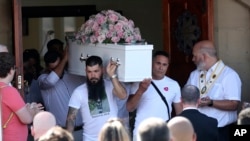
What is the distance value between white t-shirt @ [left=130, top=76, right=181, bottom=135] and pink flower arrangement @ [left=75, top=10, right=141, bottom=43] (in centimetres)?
55

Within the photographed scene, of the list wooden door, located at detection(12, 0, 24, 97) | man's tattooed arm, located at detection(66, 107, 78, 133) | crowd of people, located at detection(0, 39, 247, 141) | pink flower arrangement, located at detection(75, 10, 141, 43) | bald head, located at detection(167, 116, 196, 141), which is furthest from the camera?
wooden door, located at detection(12, 0, 24, 97)

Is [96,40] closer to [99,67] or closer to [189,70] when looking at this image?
[99,67]

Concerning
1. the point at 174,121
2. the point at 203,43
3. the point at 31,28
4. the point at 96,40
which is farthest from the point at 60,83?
the point at 31,28

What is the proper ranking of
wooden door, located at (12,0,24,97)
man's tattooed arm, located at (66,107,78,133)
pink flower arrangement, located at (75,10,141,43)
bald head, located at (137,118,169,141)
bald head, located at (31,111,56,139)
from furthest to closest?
1. wooden door, located at (12,0,24,97)
2. pink flower arrangement, located at (75,10,141,43)
3. man's tattooed arm, located at (66,107,78,133)
4. bald head, located at (31,111,56,139)
5. bald head, located at (137,118,169,141)

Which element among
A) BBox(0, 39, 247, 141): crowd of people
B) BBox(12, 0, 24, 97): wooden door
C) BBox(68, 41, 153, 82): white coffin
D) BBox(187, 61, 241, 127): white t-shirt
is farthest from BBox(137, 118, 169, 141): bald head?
BBox(187, 61, 241, 127): white t-shirt

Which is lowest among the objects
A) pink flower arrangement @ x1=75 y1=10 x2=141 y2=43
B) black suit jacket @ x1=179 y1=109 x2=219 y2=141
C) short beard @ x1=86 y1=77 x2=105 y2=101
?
black suit jacket @ x1=179 y1=109 x2=219 y2=141

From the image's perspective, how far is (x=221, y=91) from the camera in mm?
7969

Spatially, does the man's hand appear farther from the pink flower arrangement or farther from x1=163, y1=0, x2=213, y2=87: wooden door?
x1=163, y1=0, x2=213, y2=87: wooden door

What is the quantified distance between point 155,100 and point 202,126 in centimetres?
130

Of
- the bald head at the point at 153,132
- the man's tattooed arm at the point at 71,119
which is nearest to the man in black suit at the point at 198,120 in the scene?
the man's tattooed arm at the point at 71,119

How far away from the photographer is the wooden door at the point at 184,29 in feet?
28.3

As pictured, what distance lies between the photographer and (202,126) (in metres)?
6.42

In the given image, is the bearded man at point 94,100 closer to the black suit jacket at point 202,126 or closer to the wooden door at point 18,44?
the wooden door at point 18,44

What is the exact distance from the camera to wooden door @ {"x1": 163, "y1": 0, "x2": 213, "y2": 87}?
8617 mm
